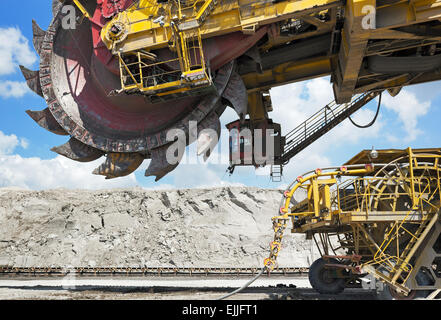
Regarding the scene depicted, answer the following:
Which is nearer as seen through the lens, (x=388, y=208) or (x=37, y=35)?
(x=388, y=208)

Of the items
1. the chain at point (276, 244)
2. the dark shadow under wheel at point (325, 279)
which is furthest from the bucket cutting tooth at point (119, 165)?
the dark shadow under wheel at point (325, 279)

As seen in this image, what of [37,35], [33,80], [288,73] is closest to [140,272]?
[33,80]

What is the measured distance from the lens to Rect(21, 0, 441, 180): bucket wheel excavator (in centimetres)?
757

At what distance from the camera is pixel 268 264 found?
246 inches

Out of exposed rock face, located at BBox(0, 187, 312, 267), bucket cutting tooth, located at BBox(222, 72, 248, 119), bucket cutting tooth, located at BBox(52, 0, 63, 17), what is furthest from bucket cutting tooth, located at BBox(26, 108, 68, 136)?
exposed rock face, located at BBox(0, 187, 312, 267)

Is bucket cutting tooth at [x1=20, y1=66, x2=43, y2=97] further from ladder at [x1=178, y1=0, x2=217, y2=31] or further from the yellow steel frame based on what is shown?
the yellow steel frame

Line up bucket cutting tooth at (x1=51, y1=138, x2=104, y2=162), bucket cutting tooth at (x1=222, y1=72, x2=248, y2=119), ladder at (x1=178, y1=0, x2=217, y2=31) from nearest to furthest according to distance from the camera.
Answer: ladder at (x1=178, y1=0, x2=217, y2=31), bucket cutting tooth at (x1=222, y1=72, x2=248, y2=119), bucket cutting tooth at (x1=51, y1=138, x2=104, y2=162)

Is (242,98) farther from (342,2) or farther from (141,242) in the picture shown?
(141,242)

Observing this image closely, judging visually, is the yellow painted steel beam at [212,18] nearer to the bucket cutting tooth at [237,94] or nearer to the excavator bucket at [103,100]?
the excavator bucket at [103,100]

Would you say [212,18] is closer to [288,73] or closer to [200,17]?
[200,17]

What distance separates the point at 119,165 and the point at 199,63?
3.11 m

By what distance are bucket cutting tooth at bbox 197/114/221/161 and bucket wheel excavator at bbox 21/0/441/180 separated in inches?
0.9

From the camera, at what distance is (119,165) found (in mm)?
9594
